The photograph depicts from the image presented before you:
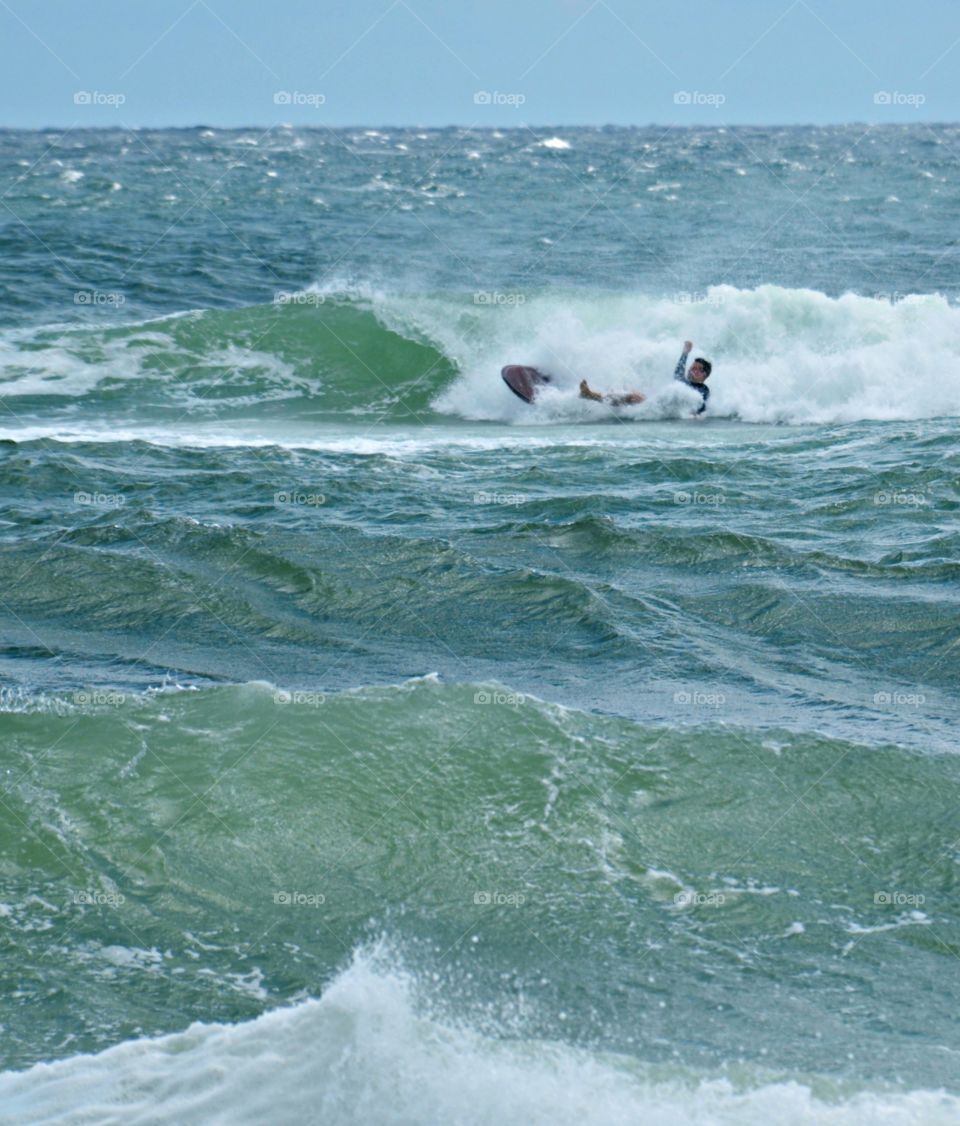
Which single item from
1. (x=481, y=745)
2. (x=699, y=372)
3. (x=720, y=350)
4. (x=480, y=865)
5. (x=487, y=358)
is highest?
(x=720, y=350)

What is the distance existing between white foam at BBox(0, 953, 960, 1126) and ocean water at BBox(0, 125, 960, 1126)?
0.02 m

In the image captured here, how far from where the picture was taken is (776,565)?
10836mm

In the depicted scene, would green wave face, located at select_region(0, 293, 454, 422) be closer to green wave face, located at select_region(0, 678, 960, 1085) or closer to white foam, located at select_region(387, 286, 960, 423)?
white foam, located at select_region(387, 286, 960, 423)

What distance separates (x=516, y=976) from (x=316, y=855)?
4.67 ft

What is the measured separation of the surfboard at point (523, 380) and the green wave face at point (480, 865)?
1094 centimetres

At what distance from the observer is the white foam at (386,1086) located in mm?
4852

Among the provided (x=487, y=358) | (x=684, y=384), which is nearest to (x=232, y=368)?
(x=487, y=358)

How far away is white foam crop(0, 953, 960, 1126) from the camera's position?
485 cm

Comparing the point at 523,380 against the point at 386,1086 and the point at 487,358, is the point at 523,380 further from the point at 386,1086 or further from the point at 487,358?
the point at 386,1086

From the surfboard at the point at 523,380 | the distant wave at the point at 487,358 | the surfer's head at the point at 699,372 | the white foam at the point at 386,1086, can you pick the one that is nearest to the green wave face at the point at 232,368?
the distant wave at the point at 487,358

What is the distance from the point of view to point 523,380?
19.0 metres

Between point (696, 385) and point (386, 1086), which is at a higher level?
point (696, 385)

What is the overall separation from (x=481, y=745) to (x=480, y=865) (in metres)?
1.14

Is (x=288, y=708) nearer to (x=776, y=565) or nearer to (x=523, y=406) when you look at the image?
(x=776, y=565)
